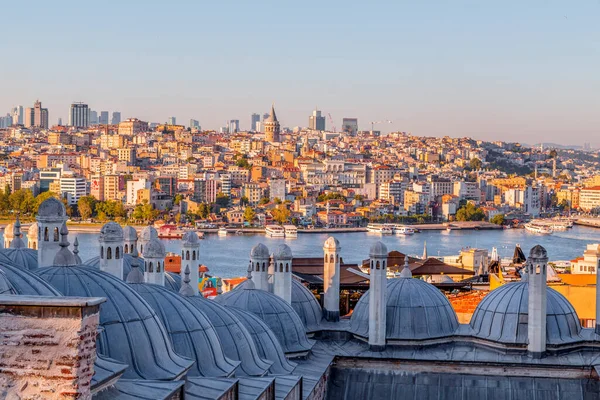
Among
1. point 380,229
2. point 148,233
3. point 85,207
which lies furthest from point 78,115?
point 148,233

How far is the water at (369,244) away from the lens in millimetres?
30519

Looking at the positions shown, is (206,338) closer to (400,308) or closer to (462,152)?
(400,308)

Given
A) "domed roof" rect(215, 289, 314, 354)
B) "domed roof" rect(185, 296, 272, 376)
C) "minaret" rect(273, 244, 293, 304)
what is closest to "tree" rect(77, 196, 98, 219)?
"minaret" rect(273, 244, 293, 304)

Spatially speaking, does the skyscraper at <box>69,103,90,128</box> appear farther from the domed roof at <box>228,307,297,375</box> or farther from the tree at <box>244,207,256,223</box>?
the domed roof at <box>228,307,297,375</box>

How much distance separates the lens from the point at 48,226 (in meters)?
6.02

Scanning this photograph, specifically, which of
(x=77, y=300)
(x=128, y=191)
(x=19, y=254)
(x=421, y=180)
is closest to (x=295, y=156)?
(x=421, y=180)

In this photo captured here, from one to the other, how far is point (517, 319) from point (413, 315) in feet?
2.06

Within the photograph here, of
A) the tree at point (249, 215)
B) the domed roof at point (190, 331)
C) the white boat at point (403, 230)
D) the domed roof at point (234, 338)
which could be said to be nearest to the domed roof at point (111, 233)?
the domed roof at point (234, 338)

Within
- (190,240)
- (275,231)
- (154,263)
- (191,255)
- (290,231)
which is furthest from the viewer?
(290,231)

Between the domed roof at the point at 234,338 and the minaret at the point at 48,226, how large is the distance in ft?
3.14

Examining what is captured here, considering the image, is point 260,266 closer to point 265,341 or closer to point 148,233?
point 148,233

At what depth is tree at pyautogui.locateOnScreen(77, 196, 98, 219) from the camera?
43625 millimetres

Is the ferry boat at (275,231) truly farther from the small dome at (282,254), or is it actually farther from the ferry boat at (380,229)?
the small dome at (282,254)

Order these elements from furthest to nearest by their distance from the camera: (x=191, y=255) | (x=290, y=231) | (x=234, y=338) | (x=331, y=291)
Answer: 1. (x=290, y=231)
2. (x=191, y=255)
3. (x=331, y=291)
4. (x=234, y=338)
